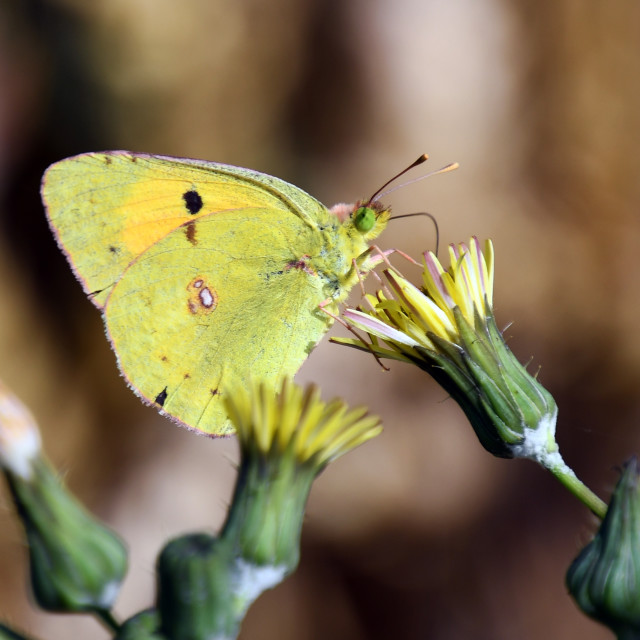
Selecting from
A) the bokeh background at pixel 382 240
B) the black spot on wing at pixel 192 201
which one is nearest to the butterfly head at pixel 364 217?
the black spot on wing at pixel 192 201

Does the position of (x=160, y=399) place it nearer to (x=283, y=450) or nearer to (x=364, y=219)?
(x=364, y=219)

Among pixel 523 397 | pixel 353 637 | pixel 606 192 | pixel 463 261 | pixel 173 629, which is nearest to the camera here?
pixel 173 629

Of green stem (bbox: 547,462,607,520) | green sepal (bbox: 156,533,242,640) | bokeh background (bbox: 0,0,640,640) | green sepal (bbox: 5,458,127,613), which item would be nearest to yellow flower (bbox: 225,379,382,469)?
green sepal (bbox: 156,533,242,640)

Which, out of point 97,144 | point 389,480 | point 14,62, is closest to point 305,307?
point 389,480

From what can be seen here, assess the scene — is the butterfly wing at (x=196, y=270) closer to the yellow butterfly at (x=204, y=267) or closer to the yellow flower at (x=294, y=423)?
the yellow butterfly at (x=204, y=267)

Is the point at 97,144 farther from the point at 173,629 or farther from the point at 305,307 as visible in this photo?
the point at 173,629

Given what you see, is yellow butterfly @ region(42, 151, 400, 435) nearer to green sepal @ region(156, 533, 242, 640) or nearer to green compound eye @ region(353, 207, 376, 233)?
green compound eye @ region(353, 207, 376, 233)
